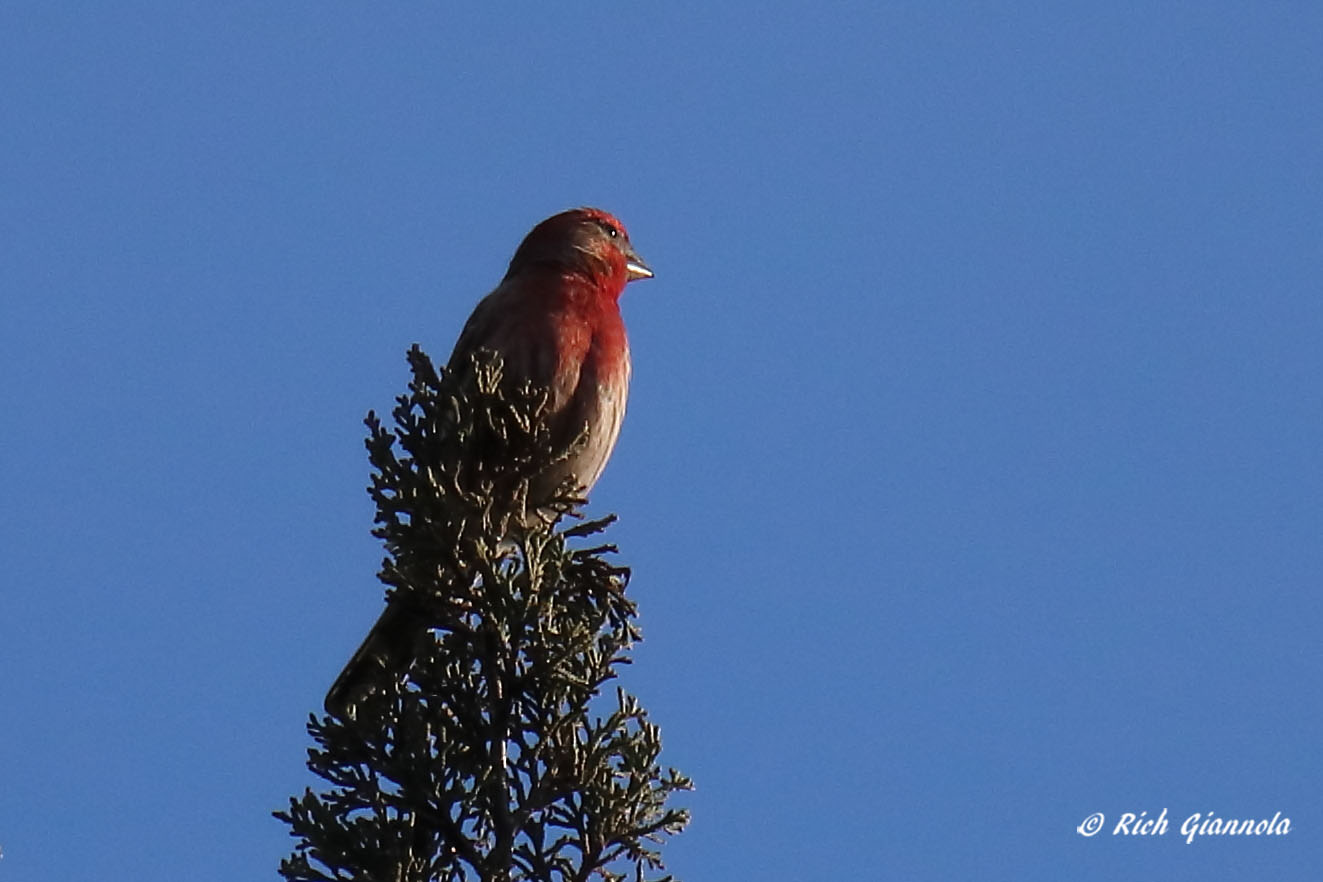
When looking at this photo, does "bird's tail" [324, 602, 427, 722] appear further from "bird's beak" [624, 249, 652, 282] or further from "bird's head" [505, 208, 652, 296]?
"bird's beak" [624, 249, 652, 282]

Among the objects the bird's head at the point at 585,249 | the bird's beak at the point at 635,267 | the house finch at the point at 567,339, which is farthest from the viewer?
the bird's beak at the point at 635,267

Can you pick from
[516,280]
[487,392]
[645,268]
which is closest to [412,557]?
[487,392]

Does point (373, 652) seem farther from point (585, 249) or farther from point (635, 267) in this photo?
point (635, 267)

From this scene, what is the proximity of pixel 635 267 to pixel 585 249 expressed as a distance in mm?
377

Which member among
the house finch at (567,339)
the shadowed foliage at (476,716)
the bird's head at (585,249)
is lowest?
the shadowed foliage at (476,716)

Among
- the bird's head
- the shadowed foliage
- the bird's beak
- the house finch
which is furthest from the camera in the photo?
the bird's beak

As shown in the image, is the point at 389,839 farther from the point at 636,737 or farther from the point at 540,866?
the point at 636,737

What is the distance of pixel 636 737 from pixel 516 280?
272cm

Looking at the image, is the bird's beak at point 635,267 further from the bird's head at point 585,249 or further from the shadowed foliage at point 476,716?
the shadowed foliage at point 476,716

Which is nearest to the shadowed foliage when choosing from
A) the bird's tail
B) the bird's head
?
the bird's tail

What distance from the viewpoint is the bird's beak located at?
6.82 meters

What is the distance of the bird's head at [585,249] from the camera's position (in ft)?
21.4

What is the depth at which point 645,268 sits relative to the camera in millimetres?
7000

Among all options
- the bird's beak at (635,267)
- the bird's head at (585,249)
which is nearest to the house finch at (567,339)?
the bird's head at (585,249)
